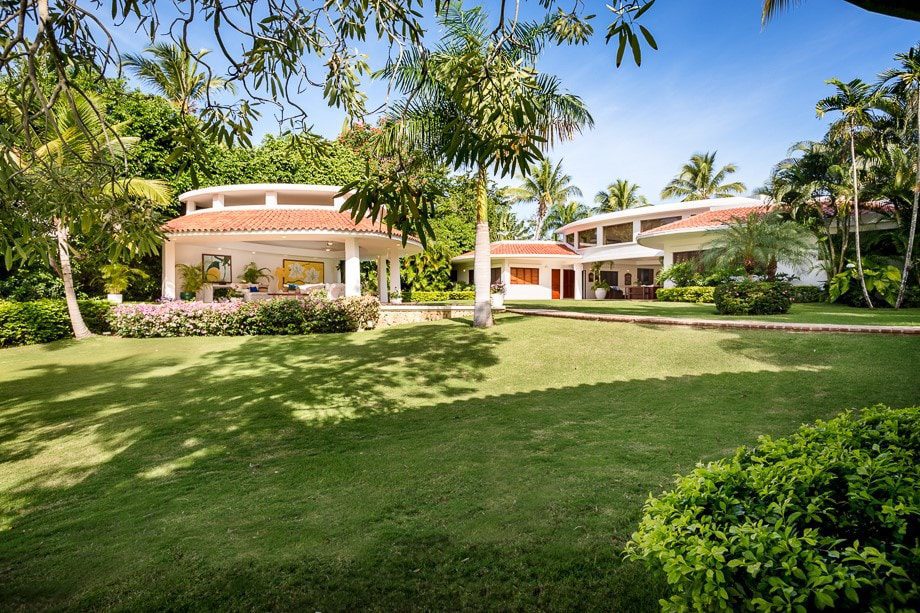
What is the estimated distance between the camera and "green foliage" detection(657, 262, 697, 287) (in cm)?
2662

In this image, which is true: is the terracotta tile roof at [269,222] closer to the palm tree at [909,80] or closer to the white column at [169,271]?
the white column at [169,271]

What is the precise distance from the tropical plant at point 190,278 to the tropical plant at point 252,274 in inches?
75.7

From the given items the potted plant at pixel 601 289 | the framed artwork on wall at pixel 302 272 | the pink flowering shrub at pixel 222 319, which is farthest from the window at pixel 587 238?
the pink flowering shrub at pixel 222 319

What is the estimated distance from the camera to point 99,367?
11.0 m

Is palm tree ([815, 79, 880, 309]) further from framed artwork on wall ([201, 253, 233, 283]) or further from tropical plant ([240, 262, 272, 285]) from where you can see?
framed artwork on wall ([201, 253, 233, 283])

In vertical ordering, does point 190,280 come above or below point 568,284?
above

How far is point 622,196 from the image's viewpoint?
4728 cm

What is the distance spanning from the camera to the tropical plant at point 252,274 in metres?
21.2

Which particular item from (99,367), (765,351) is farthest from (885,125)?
(99,367)

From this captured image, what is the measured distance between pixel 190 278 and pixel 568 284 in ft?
93.2

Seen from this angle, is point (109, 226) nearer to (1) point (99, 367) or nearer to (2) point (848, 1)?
(2) point (848, 1)

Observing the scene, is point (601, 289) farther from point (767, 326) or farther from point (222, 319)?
point (222, 319)

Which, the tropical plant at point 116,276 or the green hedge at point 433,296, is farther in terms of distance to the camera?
the green hedge at point 433,296

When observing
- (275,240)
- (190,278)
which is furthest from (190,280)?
(275,240)
